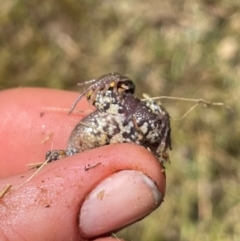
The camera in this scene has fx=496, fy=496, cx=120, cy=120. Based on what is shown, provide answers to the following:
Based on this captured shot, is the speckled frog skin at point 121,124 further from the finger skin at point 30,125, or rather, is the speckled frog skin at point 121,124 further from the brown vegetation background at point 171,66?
the brown vegetation background at point 171,66

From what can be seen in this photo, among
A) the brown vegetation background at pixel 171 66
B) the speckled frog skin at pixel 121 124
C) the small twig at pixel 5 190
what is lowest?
the brown vegetation background at pixel 171 66

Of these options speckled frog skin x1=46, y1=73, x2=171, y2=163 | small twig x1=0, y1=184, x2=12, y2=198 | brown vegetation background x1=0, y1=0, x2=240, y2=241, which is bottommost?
brown vegetation background x1=0, y1=0, x2=240, y2=241

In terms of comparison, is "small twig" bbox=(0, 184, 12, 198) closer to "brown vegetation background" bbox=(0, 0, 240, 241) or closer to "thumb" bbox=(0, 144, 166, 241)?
"thumb" bbox=(0, 144, 166, 241)

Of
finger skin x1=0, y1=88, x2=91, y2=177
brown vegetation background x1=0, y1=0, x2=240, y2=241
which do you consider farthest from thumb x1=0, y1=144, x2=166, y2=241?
brown vegetation background x1=0, y1=0, x2=240, y2=241

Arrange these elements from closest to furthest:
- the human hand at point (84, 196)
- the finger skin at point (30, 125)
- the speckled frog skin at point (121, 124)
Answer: the human hand at point (84, 196) < the speckled frog skin at point (121, 124) < the finger skin at point (30, 125)

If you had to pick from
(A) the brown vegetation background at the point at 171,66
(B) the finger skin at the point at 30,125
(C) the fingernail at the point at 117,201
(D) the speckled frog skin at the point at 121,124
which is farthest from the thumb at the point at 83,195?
(A) the brown vegetation background at the point at 171,66

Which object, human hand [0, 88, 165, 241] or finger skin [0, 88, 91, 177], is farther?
finger skin [0, 88, 91, 177]

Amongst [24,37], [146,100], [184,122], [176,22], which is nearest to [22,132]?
[146,100]
